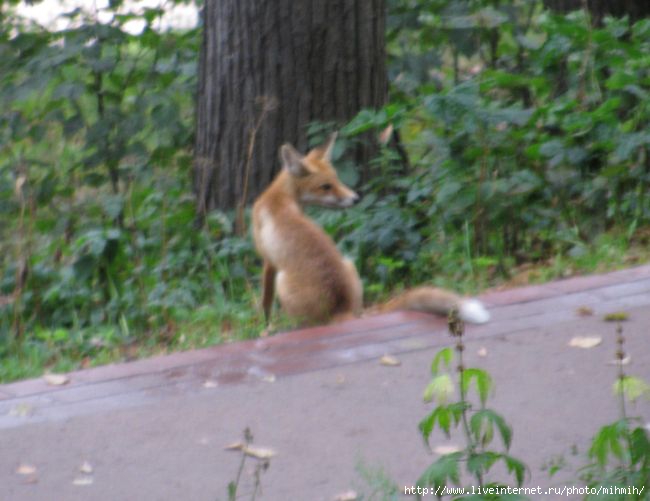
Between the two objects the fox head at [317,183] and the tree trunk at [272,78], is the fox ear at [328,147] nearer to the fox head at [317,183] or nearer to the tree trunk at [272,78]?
the fox head at [317,183]

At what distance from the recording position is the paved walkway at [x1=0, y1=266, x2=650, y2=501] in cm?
430

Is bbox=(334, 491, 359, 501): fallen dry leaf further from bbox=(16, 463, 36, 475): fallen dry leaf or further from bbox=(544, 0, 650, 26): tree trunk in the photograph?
bbox=(544, 0, 650, 26): tree trunk

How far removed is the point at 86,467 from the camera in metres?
4.44

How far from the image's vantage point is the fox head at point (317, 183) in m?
8.00

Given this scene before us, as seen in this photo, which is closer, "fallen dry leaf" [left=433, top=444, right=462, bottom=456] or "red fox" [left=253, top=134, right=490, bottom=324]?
"fallen dry leaf" [left=433, top=444, right=462, bottom=456]

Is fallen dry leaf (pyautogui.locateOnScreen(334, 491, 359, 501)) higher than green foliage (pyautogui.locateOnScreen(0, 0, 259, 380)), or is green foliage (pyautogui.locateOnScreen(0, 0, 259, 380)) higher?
green foliage (pyautogui.locateOnScreen(0, 0, 259, 380))

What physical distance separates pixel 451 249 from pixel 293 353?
2.53 m

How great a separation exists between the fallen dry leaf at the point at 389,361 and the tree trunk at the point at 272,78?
10.5 feet

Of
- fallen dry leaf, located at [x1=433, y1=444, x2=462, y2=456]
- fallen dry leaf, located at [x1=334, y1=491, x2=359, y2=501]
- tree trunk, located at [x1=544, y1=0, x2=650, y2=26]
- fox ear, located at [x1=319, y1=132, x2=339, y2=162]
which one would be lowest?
fallen dry leaf, located at [x1=334, y1=491, x2=359, y2=501]

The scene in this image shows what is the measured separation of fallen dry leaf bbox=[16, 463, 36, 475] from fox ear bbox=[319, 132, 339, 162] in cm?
417

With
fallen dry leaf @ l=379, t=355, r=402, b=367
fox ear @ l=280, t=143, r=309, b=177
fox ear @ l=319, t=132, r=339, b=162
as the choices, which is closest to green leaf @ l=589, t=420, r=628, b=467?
fallen dry leaf @ l=379, t=355, r=402, b=367

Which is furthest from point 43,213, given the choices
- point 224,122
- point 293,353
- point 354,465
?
point 354,465

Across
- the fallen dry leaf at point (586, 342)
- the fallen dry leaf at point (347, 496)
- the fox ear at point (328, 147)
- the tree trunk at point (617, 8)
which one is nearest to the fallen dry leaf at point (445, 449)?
the fallen dry leaf at point (347, 496)

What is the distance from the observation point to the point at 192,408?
5.10 m
